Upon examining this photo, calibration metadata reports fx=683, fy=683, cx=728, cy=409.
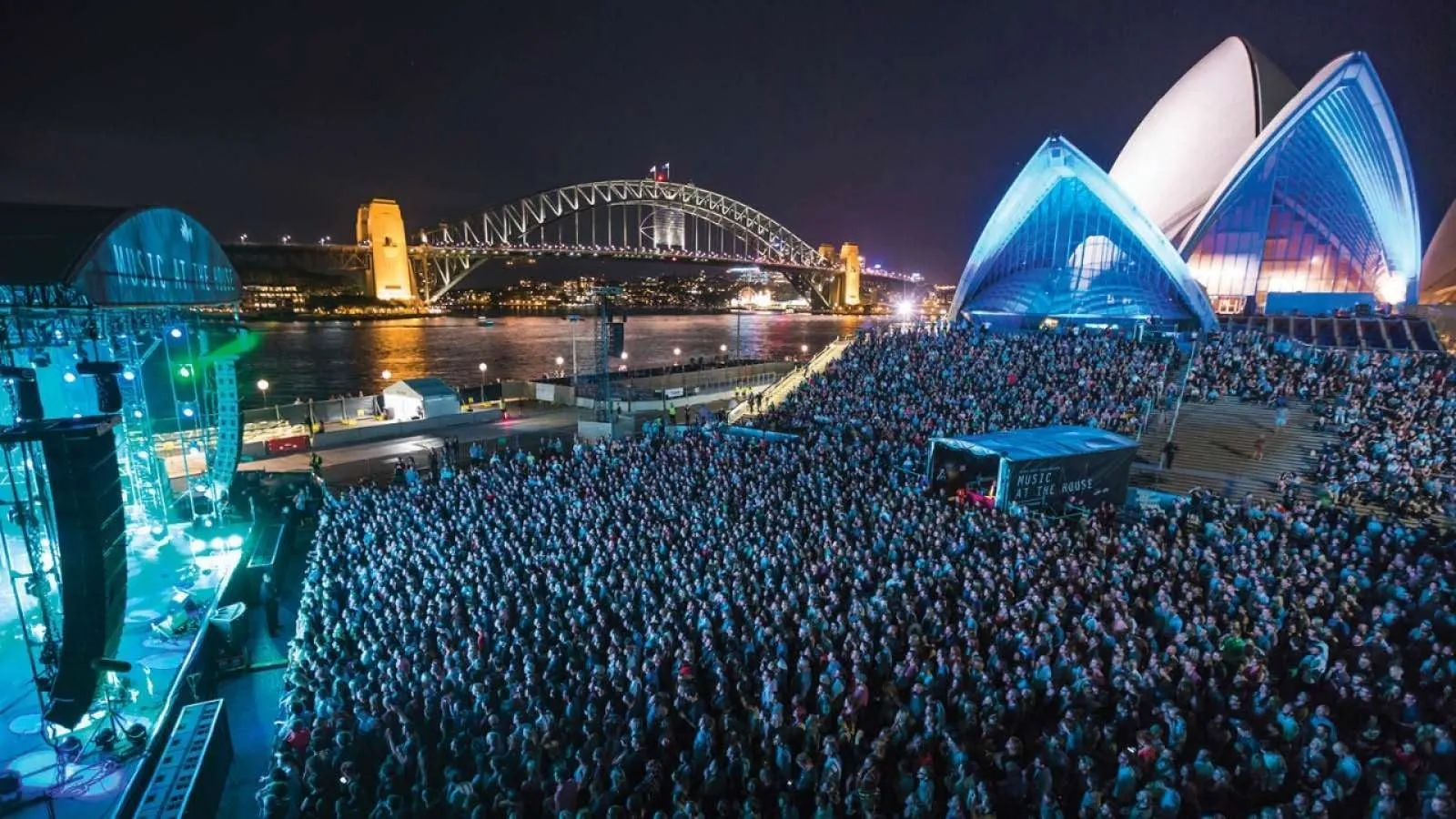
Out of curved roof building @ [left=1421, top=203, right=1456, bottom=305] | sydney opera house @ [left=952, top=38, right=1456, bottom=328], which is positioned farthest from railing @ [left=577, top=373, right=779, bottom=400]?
curved roof building @ [left=1421, top=203, right=1456, bottom=305]

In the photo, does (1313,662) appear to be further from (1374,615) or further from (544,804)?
(544,804)

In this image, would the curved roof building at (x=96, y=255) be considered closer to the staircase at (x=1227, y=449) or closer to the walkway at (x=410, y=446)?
the walkway at (x=410, y=446)

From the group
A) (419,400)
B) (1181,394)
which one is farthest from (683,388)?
(1181,394)

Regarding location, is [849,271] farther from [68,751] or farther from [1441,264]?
[68,751]

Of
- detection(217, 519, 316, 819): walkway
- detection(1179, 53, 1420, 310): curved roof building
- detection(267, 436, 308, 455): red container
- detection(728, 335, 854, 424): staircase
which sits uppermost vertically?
detection(1179, 53, 1420, 310): curved roof building

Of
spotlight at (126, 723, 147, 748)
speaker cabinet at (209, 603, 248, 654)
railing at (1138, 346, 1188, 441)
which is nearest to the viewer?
spotlight at (126, 723, 147, 748)

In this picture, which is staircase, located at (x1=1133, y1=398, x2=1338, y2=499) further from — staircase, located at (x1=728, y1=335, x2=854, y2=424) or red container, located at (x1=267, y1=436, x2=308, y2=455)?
red container, located at (x1=267, y1=436, x2=308, y2=455)

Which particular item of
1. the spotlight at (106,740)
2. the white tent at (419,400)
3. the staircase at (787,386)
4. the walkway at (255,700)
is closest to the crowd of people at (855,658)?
the walkway at (255,700)

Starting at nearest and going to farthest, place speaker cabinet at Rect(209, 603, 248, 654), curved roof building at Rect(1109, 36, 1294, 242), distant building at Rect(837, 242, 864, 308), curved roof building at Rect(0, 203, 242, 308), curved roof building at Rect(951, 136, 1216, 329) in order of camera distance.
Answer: speaker cabinet at Rect(209, 603, 248, 654)
curved roof building at Rect(0, 203, 242, 308)
curved roof building at Rect(951, 136, 1216, 329)
curved roof building at Rect(1109, 36, 1294, 242)
distant building at Rect(837, 242, 864, 308)
